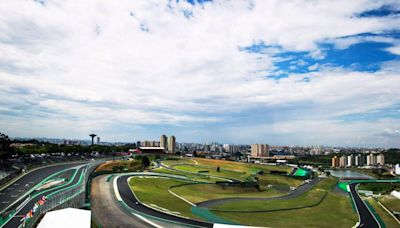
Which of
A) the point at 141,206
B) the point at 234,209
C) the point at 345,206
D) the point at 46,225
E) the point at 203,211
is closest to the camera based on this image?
the point at 46,225

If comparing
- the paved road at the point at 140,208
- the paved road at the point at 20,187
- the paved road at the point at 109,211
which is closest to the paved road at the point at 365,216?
the paved road at the point at 140,208

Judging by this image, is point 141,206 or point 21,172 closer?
point 141,206

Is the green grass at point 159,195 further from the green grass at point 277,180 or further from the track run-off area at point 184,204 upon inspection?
the green grass at point 277,180

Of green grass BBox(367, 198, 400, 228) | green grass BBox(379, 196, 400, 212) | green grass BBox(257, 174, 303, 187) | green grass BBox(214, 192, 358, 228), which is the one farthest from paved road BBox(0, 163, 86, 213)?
green grass BBox(379, 196, 400, 212)

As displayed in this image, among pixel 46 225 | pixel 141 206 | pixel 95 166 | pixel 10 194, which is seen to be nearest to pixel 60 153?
pixel 95 166

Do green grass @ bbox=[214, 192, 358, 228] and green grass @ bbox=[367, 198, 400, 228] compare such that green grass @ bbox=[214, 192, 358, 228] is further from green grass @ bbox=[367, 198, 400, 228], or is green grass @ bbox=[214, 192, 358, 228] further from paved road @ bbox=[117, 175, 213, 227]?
paved road @ bbox=[117, 175, 213, 227]

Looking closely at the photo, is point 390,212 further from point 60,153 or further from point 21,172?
point 60,153
